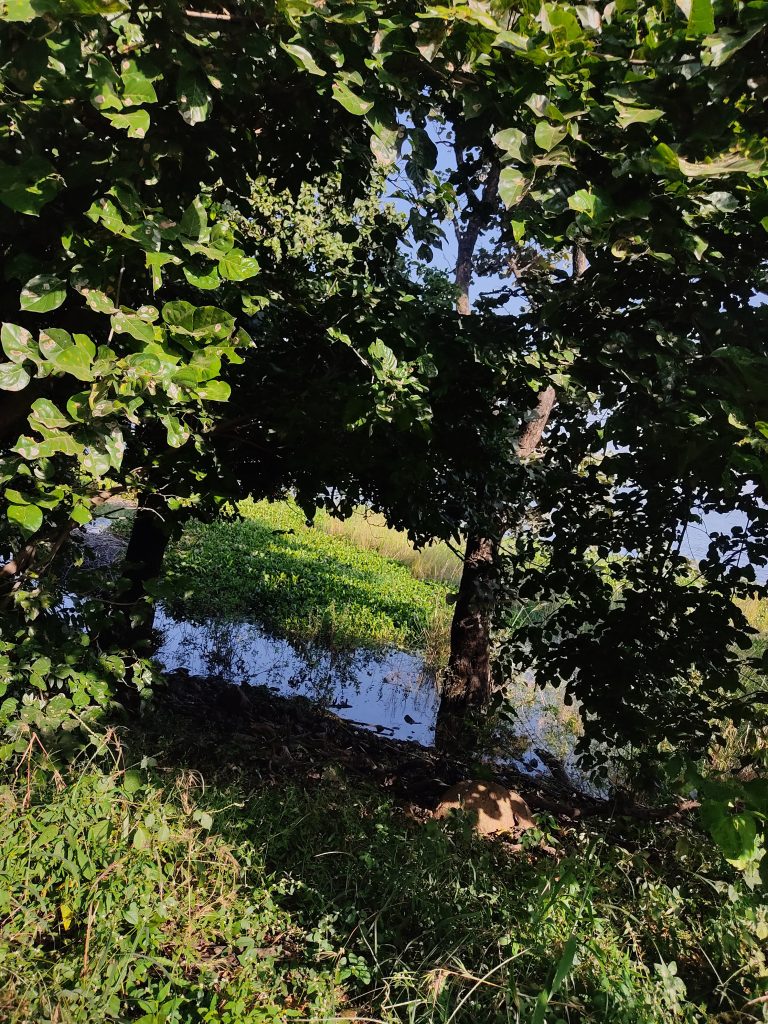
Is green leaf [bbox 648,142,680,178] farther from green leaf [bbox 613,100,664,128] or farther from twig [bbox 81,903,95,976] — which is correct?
twig [bbox 81,903,95,976]

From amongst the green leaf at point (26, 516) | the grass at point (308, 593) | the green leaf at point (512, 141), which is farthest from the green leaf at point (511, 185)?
the grass at point (308, 593)

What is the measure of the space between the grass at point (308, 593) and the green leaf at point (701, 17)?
568cm

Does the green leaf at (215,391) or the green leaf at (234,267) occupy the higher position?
the green leaf at (234,267)

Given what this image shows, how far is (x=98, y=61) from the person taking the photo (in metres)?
1.20

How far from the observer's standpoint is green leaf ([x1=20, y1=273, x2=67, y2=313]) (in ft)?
4.75

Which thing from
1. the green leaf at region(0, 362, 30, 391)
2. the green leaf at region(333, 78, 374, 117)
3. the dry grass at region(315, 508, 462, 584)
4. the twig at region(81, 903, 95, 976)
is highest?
the green leaf at region(333, 78, 374, 117)

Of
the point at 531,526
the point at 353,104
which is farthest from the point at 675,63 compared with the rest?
the point at 531,526

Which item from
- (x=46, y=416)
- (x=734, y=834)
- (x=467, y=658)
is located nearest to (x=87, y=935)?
(x=46, y=416)

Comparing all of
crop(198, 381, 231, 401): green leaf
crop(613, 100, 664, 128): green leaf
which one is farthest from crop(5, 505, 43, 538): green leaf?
crop(613, 100, 664, 128): green leaf

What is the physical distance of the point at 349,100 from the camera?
132cm

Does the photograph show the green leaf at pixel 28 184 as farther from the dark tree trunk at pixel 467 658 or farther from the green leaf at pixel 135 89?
the dark tree trunk at pixel 467 658

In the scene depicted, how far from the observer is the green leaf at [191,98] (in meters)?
1.35

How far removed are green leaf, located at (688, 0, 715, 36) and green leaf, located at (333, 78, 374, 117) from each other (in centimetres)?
57

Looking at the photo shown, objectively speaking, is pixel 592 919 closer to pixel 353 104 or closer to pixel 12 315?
pixel 353 104
